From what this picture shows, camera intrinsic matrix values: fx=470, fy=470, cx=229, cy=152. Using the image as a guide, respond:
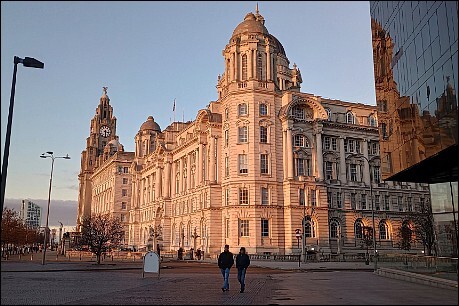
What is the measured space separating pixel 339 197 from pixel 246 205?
17570 mm

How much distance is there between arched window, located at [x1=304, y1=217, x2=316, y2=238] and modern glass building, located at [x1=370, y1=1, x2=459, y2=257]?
121 feet

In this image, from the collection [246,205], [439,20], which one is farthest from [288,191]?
[439,20]

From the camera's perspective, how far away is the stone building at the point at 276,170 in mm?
68000

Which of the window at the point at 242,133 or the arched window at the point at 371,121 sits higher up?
the arched window at the point at 371,121

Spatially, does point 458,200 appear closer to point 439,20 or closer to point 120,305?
point 439,20

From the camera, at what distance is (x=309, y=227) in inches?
2768

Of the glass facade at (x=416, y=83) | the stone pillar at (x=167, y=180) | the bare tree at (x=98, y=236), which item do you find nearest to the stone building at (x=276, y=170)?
the stone pillar at (x=167, y=180)

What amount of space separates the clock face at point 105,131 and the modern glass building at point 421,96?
165 metres

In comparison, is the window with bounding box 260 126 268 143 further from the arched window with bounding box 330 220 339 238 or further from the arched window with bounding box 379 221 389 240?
the arched window with bounding box 379 221 389 240

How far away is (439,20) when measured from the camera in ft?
77.0

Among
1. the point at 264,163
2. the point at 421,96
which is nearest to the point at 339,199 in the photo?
the point at 264,163

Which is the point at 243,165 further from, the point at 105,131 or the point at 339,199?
the point at 105,131

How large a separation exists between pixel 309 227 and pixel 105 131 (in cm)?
13594

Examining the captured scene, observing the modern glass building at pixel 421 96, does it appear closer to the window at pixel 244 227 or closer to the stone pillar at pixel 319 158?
the window at pixel 244 227
